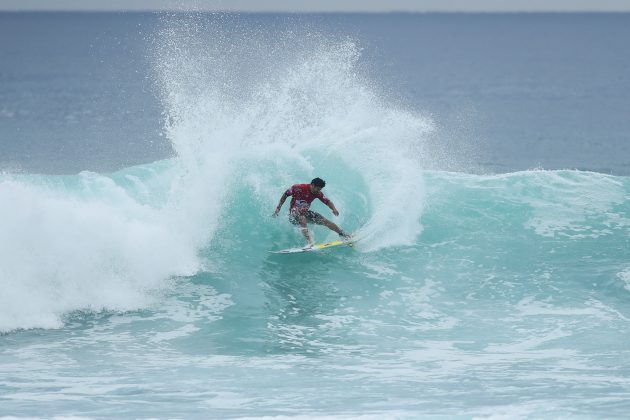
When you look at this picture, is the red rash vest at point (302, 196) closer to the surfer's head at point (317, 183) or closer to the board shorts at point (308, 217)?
the board shorts at point (308, 217)

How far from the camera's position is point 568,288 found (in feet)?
49.4

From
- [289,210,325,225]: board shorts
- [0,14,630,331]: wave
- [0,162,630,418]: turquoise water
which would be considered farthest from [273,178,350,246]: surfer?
[0,14,630,331]: wave

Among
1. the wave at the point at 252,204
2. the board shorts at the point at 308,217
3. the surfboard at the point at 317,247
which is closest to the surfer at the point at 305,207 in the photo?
the board shorts at the point at 308,217

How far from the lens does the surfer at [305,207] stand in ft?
52.3

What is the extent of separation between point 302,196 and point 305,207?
205mm

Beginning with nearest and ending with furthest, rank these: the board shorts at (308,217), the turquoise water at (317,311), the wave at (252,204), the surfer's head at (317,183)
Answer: the turquoise water at (317,311)
the wave at (252,204)
the surfer's head at (317,183)
the board shorts at (308,217)

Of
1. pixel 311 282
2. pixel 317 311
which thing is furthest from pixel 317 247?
pixel 317 311

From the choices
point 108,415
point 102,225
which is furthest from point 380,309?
point 108,415

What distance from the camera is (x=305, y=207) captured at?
16078 mm

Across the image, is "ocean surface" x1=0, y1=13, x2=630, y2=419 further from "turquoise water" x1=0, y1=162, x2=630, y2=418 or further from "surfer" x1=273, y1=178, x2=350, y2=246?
"surfer" x1=273, y1=178, x2=350, y2=246

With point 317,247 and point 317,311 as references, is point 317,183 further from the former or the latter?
point 317,311

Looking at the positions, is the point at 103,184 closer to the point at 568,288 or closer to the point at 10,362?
the point at 10,362

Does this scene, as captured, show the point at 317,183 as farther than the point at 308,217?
No

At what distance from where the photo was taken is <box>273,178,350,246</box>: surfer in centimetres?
1594
